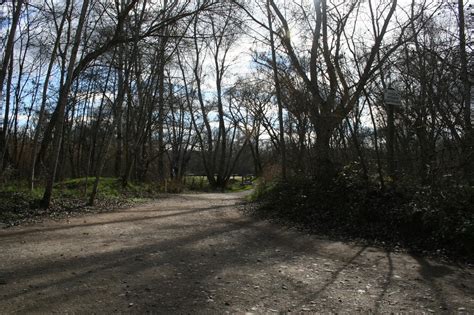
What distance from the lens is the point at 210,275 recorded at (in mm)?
5621

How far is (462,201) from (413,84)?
16.1 ft

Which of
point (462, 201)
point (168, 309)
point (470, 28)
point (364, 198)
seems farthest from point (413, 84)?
point (168, 309)

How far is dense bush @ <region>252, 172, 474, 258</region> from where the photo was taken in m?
7.12

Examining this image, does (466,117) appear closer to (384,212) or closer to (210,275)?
(384,212)

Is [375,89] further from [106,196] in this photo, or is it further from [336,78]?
[106,196]

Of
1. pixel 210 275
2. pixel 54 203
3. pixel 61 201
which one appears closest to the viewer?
pixel 210 275

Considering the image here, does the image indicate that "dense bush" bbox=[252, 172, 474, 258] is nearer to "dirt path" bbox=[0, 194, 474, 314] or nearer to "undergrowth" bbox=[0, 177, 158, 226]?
"dirt path" bbox=[0, 194, 474, 314]

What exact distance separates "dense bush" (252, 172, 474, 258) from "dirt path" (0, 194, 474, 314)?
0.77 metres

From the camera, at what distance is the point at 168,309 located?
429 cm

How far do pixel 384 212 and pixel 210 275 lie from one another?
15.8 feet

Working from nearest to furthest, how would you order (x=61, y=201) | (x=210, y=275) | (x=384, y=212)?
1. (x=210, y=275)
2. (x=384, y=212)
3. (x=61, y=201)

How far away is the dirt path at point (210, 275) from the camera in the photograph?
4.51m

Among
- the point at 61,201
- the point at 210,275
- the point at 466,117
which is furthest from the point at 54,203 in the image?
the point at 466,117

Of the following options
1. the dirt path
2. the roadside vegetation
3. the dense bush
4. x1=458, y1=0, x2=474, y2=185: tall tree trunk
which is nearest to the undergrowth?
the roadside vegetation
